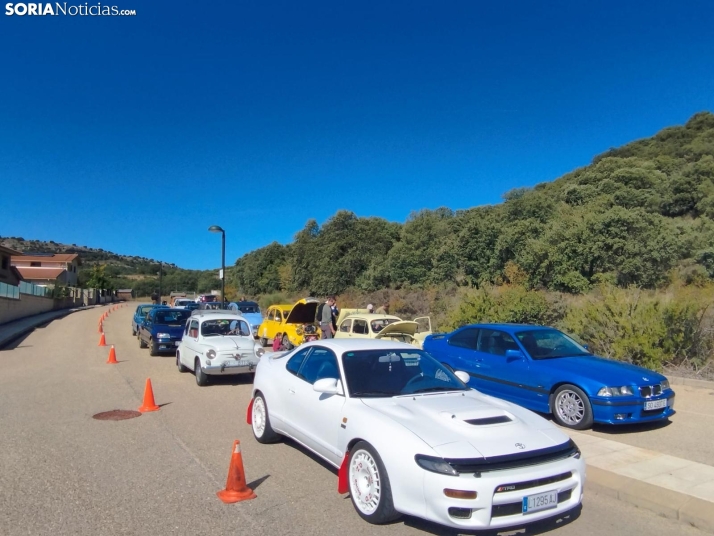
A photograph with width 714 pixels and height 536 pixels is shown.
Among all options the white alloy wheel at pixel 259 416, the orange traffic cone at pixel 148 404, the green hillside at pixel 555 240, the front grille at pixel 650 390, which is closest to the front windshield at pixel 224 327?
the orange traffic cone at pixel 148 404

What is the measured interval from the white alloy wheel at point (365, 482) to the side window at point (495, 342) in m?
4.90

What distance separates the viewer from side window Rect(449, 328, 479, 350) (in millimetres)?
9705

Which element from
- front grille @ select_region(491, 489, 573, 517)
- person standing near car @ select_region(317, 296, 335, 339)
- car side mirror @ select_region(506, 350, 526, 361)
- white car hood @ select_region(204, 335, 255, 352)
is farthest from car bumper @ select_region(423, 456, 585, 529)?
person standing near car @ select_region(317, 296, 335, 339)

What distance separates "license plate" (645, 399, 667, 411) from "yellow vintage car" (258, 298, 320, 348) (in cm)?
989

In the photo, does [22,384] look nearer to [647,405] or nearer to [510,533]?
[510,533]

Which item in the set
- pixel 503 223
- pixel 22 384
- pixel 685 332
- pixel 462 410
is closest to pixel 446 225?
pixel 503 223

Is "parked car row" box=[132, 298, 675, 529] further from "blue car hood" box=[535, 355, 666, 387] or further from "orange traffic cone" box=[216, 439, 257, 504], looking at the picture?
Result: "orange traffic cone" box=[216, 439, 257, 504]

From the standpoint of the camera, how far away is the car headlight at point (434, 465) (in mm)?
3930

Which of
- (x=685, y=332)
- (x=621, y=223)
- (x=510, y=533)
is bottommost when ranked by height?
(x=510, y=533)

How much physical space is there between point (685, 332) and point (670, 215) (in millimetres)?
31010

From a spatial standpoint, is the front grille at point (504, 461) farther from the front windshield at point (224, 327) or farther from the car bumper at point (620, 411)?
the front windshield at point (224, 327)

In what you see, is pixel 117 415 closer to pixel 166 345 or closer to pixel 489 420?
pixel 489 420

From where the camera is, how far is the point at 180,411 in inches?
355

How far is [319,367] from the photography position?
236 inches
